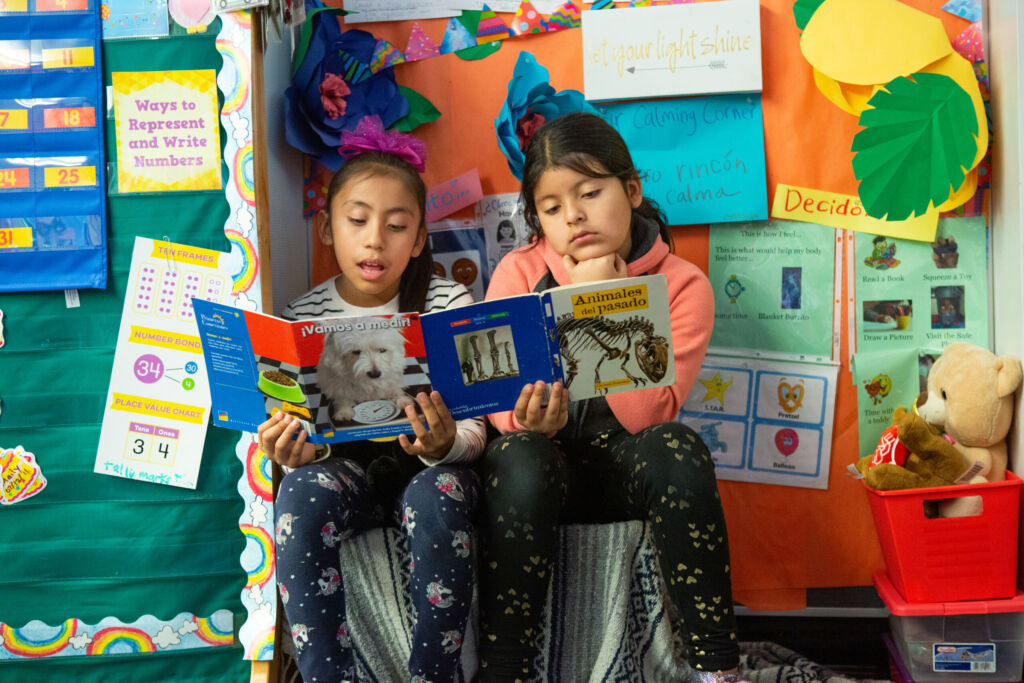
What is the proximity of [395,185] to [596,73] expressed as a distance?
450 mm

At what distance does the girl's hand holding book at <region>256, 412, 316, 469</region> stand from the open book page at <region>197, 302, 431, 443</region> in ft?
0.05

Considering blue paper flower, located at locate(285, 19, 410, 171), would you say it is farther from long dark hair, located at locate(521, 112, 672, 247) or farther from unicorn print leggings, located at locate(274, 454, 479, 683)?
unicorn print leggings, located at locate(274, 454, 479, 683)

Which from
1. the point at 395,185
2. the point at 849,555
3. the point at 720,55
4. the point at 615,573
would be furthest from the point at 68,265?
the point at 849,555

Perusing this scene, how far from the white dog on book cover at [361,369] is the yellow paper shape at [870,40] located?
93cm

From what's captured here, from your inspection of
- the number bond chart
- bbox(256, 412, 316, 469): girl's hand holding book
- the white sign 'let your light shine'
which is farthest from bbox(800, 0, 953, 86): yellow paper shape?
the number bond chart

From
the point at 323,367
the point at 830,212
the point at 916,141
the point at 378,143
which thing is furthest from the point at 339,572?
the point at 916,141

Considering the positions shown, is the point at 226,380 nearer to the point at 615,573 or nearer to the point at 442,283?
the point at 442,283

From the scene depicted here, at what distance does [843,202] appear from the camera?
4.97 feet

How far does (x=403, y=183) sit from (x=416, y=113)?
26cm

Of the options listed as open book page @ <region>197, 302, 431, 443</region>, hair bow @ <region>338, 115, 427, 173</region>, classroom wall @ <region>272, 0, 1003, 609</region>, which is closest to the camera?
open book page @ <region>197, 302, 431, 443</region>

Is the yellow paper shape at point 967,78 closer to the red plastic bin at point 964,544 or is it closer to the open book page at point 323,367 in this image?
the red plastic bin at point 964,544

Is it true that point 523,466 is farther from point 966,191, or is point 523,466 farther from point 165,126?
point 966,191

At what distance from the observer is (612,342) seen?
1.10 metres

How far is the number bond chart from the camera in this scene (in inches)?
50.4
